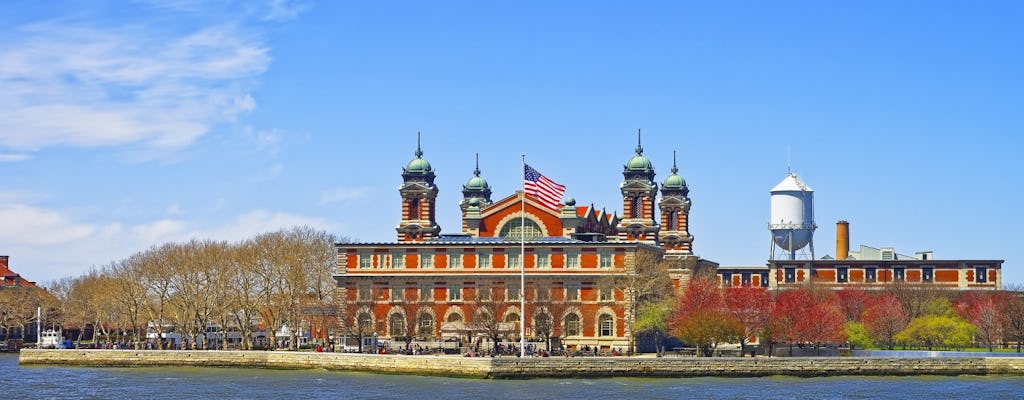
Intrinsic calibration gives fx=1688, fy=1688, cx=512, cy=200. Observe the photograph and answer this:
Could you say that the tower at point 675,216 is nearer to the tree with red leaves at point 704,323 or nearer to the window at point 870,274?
the window at point 870,274

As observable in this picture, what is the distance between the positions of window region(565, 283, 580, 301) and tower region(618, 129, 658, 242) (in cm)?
2396

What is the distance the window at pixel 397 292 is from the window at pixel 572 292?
1375 centimetres

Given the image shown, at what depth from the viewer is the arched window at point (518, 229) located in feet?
503

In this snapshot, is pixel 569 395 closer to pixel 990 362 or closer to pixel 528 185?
pixel 528 185

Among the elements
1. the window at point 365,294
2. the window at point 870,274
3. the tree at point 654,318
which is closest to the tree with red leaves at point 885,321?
the tree at point 654,318

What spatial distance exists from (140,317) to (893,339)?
6888cm

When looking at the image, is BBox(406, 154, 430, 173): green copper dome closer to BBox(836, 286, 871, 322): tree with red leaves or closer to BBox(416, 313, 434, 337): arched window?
BBox(416, 313, 434, 337): arched window

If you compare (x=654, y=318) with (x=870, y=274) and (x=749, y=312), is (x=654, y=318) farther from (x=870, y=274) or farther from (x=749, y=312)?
(x=870, y=274)

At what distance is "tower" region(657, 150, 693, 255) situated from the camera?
167600 mm

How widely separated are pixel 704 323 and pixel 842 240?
3043 inches

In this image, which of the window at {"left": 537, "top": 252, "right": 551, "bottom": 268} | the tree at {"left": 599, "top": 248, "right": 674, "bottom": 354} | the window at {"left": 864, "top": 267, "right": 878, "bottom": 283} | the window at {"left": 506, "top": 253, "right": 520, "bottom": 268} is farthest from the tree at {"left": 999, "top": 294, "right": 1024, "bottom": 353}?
the window at {"left": 506, "top": 253, "right": 520, "bottom": 268}

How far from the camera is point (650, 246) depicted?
146500mm

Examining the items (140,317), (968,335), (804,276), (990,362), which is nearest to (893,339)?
(968,335)

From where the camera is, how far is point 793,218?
18612 cm
